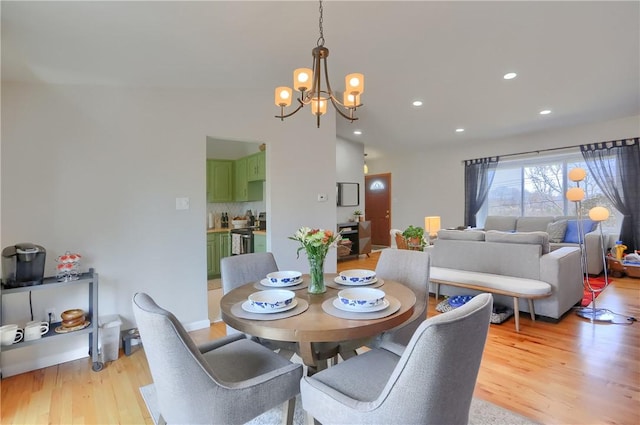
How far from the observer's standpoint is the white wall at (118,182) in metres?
2.35

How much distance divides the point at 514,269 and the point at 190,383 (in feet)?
10.8

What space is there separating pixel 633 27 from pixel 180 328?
419 cm

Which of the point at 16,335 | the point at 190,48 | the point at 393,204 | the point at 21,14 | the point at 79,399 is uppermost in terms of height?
the point at 190,48

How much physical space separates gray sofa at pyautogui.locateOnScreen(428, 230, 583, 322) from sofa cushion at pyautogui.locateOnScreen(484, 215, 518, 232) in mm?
2728

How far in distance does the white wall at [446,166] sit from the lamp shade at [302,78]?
5.99 meters

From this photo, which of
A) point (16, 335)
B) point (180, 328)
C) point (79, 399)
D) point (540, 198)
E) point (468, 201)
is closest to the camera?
point (180, 328)

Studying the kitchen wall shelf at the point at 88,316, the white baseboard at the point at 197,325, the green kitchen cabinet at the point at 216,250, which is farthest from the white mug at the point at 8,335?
the green kitchen cabinet at the point at 216,250

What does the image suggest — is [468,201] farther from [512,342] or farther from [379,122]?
[512,342]

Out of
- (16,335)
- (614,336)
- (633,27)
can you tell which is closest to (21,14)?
(16,335)

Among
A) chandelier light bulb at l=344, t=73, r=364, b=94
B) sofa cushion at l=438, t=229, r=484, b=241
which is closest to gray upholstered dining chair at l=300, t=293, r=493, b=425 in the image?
chandelier light bulb at l=344, t=73, r=364, b=94

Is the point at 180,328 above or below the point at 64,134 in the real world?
below

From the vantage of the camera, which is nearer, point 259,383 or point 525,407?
point 259,383

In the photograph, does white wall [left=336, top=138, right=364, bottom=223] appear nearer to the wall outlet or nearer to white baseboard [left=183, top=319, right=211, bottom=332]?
white baseboard [left=183, top=319, right=211, bottom=332]

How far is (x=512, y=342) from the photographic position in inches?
107
